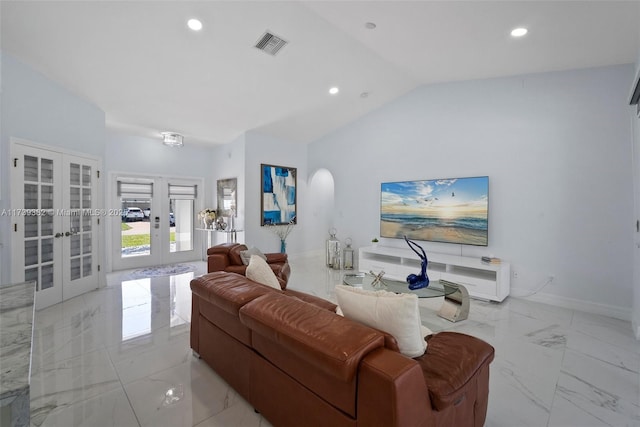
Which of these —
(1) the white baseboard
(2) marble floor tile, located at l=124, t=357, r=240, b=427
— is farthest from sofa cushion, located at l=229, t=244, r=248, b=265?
(1) the white baseboard

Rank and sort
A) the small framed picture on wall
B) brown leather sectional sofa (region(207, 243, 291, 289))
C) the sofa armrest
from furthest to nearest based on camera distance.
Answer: the small framed picture on wall, brown leather sectional sofa (region(207, 243, 291, 289)), the sofa armrest

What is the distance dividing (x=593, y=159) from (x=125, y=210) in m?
7.89

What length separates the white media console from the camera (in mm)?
3967

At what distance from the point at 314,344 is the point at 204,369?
157 cm

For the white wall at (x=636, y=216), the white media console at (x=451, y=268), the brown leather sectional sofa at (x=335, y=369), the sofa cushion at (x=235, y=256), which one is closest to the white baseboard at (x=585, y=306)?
the white wall at (x=636, y=216)

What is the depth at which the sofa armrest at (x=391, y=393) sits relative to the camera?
1116 mm

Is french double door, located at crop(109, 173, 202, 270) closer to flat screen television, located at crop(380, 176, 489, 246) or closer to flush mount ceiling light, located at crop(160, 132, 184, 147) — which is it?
flush mount ceiling light, located at crop(160, 132, 184, 147)

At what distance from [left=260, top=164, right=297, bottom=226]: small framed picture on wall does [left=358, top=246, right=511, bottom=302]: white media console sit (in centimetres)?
211

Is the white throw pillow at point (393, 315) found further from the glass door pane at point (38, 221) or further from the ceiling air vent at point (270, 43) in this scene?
the glass door pane at point (38, 221)

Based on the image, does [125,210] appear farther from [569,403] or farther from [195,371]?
[569,403]

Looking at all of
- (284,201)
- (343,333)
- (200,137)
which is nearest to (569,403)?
(343,333)

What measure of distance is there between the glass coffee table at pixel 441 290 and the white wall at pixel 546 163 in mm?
1442

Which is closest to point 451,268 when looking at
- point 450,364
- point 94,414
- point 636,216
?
point 636,216

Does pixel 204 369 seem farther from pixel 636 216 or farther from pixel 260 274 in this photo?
pixel 636 216
